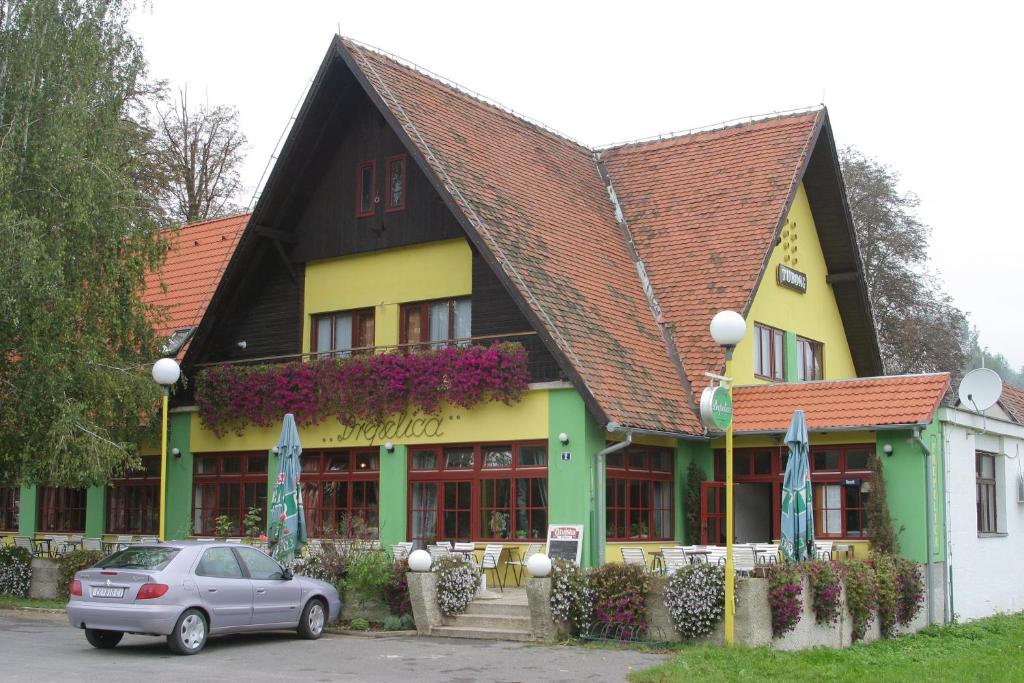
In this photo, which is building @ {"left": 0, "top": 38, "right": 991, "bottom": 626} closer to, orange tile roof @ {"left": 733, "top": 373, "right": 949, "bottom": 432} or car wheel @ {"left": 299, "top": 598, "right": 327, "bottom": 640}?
orange tile roof @ {"left": 733, "top": 373, "right": 949, "bottom": 432}

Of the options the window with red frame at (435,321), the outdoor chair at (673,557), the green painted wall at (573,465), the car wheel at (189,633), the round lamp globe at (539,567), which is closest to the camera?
the car wheel at (189,633)

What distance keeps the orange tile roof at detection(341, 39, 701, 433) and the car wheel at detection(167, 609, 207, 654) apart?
6.99 meters

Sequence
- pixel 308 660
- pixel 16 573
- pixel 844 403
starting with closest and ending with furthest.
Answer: pixel 308 660 → pixel 844 403 → pixel 16 573

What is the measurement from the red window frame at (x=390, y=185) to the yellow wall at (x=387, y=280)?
782 millimetres

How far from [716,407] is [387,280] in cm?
984

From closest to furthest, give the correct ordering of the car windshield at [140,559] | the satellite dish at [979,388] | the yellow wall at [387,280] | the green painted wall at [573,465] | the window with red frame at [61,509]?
1. the car windshield at [140,559]
2. the green painted wall at [573,465]
3. the yellow wall at [387,280]
4. the satellite dish at [979,388]
5. the window with red frame at [61,509]

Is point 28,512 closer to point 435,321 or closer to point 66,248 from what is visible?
point 66,248

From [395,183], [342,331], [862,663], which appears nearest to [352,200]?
[395,183]

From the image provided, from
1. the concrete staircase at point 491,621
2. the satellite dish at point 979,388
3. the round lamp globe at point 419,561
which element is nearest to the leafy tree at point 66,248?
the round lamp globe at point 419,561

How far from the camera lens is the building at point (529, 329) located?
21000 mm

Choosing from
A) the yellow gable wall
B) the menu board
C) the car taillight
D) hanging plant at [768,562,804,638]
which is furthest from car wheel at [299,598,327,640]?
the yellow gable wall

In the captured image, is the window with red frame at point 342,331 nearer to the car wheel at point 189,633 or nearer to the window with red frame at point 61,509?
the window with red frame at point 61,509

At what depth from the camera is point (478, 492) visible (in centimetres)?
2162

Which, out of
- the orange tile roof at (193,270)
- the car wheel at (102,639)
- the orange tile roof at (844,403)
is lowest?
the car wheel at (102,639)
